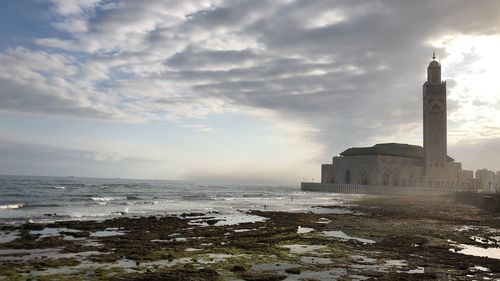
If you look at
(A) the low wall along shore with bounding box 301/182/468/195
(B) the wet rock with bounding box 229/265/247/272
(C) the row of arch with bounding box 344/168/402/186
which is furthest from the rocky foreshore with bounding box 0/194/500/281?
(C) the row of arch with bounding box 344/168/402/186

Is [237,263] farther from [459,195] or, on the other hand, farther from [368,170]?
[368,170]

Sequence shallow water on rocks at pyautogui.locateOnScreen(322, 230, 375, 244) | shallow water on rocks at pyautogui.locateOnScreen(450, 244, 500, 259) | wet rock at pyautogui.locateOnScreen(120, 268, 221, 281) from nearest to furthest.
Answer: wet rock at pyautogui.locateOnScreen(120, 268, 221, 281) < shallow water on rocks at pyautogui.locateOnScreen(450, 244, 500, 259) < shallow water on rocks at pyautogui.locateOnScreen(322, 230, 375, 244)

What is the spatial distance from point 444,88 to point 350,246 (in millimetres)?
121989

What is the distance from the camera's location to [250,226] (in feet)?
106

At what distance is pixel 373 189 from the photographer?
395ft

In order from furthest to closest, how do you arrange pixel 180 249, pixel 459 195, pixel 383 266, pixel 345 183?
pixel 345 183 → pixel 459 195 → pixel 180 249 → pixel 383 266

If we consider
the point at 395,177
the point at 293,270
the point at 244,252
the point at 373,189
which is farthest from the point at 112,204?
the point at 395,177

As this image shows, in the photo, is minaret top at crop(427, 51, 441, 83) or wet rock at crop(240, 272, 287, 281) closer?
wet rock at crop(240, 272, 287, 281)

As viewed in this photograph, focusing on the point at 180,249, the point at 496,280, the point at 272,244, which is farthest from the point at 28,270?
the point at 496,280

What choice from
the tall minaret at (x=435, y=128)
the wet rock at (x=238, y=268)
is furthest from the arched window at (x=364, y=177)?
the wet rock at (x=238, y=268)

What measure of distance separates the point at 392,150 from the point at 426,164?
1382 centimetres

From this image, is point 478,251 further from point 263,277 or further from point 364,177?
point 364,177

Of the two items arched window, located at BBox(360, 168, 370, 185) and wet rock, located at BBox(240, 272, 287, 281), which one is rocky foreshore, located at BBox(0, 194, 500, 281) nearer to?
wet rock, located at BBox(240, 272, 287, 281)

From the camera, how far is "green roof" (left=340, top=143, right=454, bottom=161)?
139 metres
